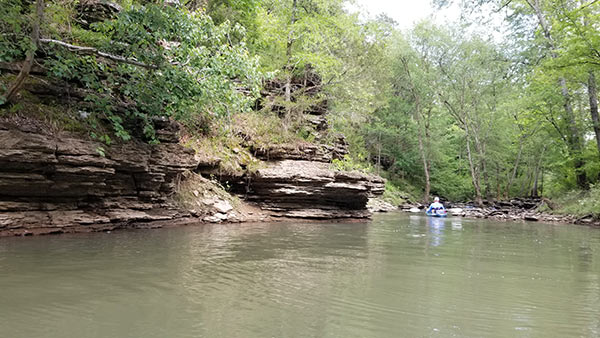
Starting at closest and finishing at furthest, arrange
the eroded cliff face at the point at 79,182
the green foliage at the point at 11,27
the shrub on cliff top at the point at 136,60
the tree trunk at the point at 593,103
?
the green foliage at the point at 11,27, the eroded cliff face at the point at 79,182, the shrub on cliff top at the point at 136,60, the tree trunk at the point at 593,103

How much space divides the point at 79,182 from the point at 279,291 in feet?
18.4

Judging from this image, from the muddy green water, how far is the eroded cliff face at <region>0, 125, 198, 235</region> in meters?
0.94

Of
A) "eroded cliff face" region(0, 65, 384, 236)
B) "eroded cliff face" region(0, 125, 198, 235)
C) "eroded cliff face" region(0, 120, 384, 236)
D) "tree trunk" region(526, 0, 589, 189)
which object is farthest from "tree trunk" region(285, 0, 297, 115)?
"tree trunk" region(526, 0, 589, 189)

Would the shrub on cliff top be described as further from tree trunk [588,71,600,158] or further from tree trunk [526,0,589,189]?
tree trunk [526,0,589,189]

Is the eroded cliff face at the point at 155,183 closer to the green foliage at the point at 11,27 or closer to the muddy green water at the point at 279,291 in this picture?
the muddy green water at the point at 279,291

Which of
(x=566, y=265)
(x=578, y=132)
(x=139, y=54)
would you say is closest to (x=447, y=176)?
(x=578, y=132)

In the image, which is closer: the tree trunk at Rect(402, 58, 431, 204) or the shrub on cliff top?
the shrub on cliff top

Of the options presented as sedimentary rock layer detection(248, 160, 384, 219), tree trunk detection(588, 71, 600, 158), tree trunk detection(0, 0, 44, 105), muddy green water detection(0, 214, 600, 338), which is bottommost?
muddy green water detection(0, 214, 600, 338)

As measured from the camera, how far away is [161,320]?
2.49m

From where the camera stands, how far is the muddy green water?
2.47 meters

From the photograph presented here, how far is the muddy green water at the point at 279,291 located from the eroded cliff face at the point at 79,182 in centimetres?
94

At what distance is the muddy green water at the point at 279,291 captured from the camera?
247cm

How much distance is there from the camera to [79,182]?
22.7 ft

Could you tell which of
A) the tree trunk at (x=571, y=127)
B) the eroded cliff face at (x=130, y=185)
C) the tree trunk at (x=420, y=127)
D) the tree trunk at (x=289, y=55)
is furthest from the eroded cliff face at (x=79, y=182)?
the tree trunk at (x=420, y=127)
